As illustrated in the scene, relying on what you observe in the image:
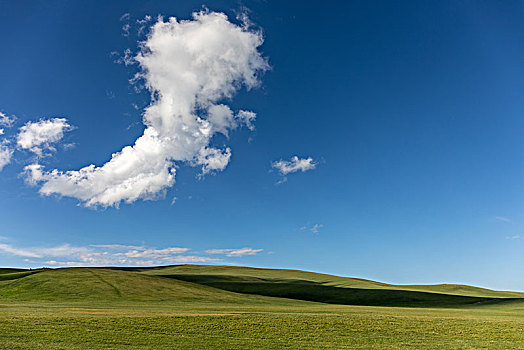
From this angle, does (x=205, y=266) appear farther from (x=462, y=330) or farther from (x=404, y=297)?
(x=462, y=330)

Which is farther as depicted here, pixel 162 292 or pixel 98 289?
pixel 162 292

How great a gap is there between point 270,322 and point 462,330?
49.1 feet

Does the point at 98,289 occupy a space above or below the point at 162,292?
above

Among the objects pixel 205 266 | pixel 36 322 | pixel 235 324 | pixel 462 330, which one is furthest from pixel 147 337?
pixel 205 266

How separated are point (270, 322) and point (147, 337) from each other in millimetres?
10619

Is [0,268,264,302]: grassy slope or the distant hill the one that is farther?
the distant hill

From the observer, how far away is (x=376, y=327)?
29172mm

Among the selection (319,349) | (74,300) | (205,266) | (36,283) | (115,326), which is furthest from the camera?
(205,266)

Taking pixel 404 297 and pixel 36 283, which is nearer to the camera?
pixel 36 283

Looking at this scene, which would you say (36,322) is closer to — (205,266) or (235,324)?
(235,324)

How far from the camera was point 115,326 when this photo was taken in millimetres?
26594

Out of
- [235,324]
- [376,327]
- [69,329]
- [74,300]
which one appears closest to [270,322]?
[235,324]

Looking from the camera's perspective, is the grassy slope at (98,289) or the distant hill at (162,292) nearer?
the grassy slope at (98,289)

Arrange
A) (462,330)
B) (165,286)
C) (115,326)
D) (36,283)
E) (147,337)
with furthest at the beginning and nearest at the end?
(165,286) → (36,283) → (462,330) → (115,326) → (147,337)
